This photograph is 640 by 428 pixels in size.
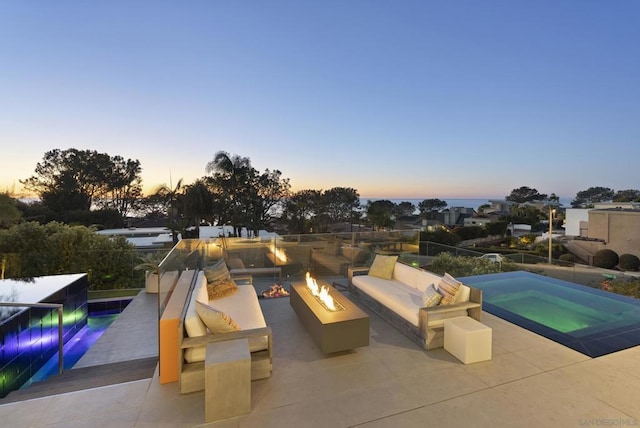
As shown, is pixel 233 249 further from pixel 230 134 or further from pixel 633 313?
pixel 230 134

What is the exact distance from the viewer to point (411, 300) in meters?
3.93

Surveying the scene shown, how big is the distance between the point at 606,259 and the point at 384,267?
20.6m

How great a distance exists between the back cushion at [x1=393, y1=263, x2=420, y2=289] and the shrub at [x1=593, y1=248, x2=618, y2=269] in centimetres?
2017

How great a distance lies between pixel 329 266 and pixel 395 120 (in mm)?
7612

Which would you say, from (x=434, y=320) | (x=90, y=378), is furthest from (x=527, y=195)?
(x=90, y=378)

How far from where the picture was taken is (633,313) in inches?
170

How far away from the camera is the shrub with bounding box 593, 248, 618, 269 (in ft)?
56.4

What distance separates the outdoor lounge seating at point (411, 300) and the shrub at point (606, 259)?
800 inches

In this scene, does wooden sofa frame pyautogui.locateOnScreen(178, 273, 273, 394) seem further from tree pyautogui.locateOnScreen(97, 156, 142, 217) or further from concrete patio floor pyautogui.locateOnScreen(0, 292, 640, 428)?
tree pyautogui.locateOnScreen(97, 156, 142, 217)

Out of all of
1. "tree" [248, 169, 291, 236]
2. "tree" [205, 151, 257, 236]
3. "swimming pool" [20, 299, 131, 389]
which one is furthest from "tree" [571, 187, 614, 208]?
"swimming pool" [20, 299, 131, 389]

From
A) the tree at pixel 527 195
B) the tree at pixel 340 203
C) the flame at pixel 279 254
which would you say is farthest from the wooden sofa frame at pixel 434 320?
the tree at pixel 527 195

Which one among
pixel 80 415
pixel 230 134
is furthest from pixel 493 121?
pixel 80 415

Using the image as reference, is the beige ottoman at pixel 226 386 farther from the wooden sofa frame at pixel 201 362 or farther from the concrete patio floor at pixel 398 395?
the wooden sofa frame at pixel 201 362

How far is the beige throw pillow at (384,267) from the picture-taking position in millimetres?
5086
